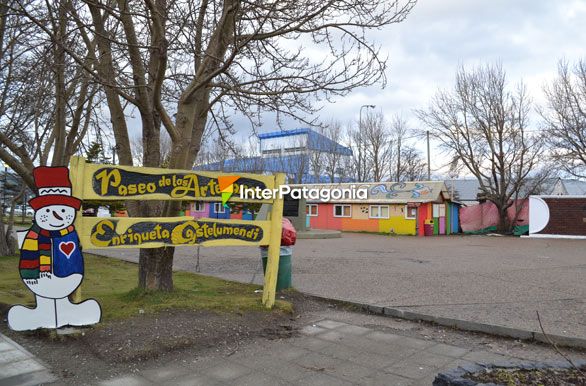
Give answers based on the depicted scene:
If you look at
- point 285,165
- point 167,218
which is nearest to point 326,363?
point 167,218

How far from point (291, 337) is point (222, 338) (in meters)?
0.87

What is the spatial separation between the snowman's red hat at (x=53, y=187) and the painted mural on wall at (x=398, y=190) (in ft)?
89.5

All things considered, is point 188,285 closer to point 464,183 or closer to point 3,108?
point 3,108

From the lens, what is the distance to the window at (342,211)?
3375cm

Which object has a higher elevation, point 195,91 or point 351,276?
point 195,91

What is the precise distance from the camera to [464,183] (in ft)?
207

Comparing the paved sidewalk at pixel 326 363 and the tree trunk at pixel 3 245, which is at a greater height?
the tree trunk at pixel 3 245

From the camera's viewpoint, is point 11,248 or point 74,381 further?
point 11,248

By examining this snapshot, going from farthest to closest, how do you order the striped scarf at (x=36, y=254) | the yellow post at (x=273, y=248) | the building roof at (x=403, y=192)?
the building roof at (x=403, y=192), the yellow post at (x=273, y=248), the striped scarf at (x=36, y=254)

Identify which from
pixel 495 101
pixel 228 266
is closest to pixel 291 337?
pixel 228 266

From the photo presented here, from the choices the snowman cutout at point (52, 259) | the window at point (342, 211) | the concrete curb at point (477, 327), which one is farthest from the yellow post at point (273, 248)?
the window at point (342, 211)

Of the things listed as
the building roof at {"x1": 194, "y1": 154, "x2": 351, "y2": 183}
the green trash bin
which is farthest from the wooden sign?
the building roof at {"x1": 194, "y1": 154, "x2": 351, "y2": 183}

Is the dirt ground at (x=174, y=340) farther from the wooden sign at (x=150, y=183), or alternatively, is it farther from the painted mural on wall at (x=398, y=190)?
the painted mural on wall at (x=398, y=190)

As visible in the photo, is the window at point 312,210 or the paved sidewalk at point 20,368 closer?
the paved sidewalk at point 20,368
